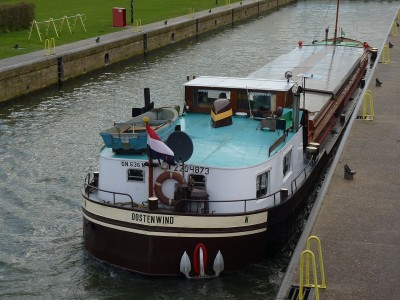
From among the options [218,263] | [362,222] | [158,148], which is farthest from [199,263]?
[362,222]

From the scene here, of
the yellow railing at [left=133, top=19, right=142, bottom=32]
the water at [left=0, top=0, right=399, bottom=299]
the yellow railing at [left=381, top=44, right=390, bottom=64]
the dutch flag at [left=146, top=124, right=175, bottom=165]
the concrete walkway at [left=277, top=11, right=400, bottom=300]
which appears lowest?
the water at [left=0, top=0, right=399, bottom=299]

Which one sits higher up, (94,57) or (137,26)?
(137,26)

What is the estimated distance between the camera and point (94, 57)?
42.9m

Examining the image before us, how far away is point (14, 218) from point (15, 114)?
12.5 metres

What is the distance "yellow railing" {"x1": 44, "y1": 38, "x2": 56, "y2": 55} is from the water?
204 cm

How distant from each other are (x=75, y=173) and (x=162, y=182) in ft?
26.6

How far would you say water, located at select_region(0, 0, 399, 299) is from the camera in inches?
662

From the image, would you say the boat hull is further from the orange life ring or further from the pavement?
the pavement

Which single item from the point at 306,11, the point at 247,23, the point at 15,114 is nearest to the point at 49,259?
the point at 15,114

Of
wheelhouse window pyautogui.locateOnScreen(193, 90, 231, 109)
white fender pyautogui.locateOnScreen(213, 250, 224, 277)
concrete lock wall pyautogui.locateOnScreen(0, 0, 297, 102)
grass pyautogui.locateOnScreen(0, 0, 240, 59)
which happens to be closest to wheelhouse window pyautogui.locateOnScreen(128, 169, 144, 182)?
white fender pyautogui.locateOnScreen(213, 250, 224, 277)

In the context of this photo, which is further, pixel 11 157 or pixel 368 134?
pixel 11 157

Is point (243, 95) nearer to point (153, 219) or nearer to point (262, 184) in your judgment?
point (262, 184)

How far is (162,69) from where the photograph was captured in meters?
43.7

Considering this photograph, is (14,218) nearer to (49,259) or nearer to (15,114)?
(49,259)
